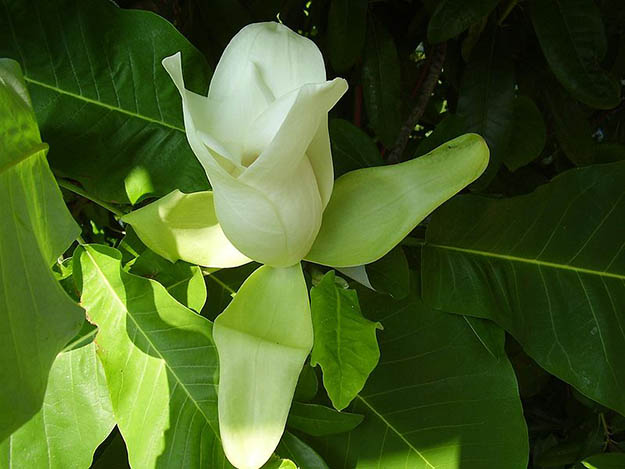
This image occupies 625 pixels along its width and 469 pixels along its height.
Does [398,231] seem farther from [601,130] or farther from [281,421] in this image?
[601,130]

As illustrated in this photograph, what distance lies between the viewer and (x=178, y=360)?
60 cm

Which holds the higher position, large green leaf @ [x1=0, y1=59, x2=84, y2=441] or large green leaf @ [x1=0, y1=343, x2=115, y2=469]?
large green leaf @ [x1=0, y1=59, x2=84, y2=441]

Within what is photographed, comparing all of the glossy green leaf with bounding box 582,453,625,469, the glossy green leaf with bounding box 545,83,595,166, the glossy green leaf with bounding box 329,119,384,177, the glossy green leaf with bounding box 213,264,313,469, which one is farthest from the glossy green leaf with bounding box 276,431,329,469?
the glossy green leaf with bounding box 545,83,595,166

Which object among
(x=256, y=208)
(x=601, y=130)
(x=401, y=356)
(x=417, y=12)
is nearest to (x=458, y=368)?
(x=401, y=356)

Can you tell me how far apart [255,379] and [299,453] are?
0.24 metres

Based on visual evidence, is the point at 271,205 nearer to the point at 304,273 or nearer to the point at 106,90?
the point at 304,273

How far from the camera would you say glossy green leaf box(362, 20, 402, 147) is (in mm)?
972

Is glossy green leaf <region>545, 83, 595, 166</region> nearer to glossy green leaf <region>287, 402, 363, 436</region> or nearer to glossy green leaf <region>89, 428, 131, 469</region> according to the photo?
glossy green leaf <region>287, 402, 363, 436</region>

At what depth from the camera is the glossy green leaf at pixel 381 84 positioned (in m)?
0.97

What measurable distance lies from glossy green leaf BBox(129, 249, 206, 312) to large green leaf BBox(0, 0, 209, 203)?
0.23 ft

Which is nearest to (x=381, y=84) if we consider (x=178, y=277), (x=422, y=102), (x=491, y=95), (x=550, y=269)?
(x=422, y=102)

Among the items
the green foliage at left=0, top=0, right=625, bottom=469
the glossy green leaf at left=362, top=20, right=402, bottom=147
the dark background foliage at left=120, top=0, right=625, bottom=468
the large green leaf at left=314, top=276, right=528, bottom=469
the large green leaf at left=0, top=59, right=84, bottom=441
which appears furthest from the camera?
the glossy green leaf at left=362, top=20, right=402, bottom=147

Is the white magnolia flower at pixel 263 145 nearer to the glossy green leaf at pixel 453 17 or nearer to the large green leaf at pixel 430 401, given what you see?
the large green leaf at pixel 430 401

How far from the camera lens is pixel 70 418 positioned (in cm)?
61
